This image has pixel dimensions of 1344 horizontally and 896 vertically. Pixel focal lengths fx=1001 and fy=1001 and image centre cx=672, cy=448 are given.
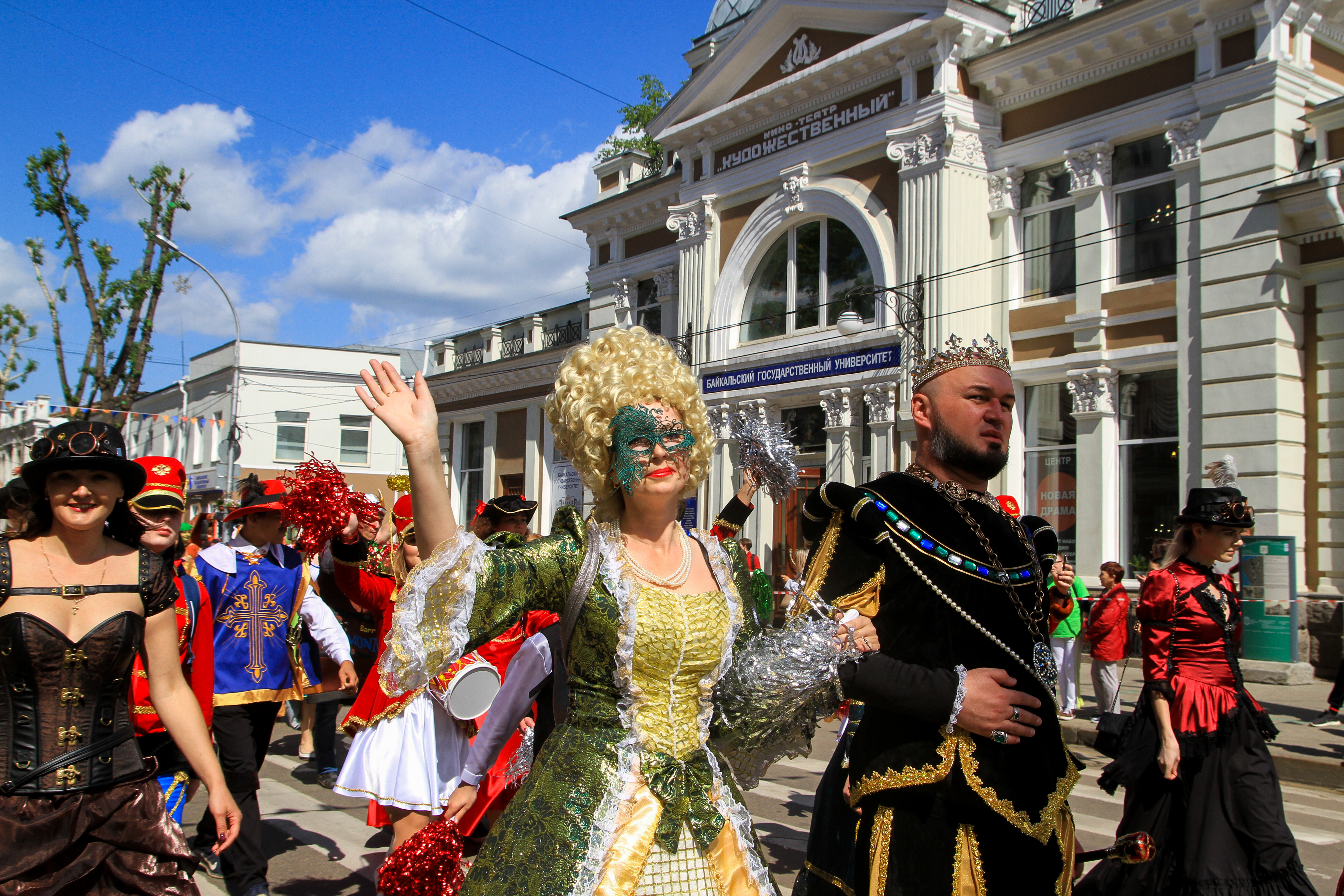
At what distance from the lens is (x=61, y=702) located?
10.3 ft

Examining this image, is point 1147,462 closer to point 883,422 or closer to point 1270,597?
point 1270,597

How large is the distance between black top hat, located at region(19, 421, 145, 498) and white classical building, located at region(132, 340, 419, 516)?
1332 inches

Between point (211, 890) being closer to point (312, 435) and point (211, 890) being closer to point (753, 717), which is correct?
point (753, 717)

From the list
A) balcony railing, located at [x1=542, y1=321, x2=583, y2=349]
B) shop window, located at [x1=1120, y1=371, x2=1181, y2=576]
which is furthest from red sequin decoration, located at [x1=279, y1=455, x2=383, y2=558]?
balcony railing, located at [x1=542, y1=321, x2=583, y2=349]

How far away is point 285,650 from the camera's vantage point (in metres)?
5.71

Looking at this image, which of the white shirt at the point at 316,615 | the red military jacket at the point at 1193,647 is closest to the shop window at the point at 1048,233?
the red military jacket at the point at 1193,647

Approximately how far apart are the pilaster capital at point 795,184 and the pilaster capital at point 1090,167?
439 centimetres

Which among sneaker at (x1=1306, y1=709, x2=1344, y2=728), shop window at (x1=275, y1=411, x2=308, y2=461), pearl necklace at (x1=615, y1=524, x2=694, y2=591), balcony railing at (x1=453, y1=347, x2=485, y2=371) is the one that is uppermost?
balcony railing at (x1=453, y1=347, x2=485, y2=371)

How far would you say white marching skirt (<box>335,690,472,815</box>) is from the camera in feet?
14.6

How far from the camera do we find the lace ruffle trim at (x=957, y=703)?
8.70 ft

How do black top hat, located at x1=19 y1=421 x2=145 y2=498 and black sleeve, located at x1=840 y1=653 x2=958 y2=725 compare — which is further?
black top hat, located at x1=19 y1=421 x2=145 y2=498

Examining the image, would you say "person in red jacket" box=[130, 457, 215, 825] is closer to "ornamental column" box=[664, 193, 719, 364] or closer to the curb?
the curb

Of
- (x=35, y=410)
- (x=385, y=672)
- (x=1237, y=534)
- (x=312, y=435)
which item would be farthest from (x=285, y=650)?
(x=35, y=410)

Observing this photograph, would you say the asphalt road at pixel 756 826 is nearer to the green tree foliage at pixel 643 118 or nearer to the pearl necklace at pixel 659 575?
the pearl necklace at pixel 659 575
